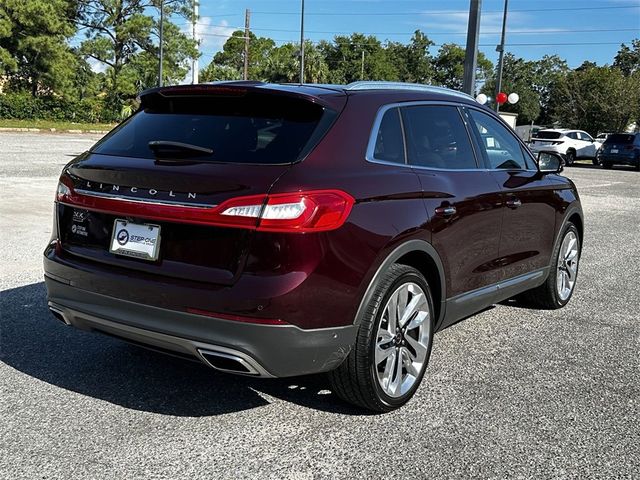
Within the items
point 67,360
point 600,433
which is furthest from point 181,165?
point 600,433

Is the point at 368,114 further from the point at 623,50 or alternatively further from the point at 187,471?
the point at 623,50

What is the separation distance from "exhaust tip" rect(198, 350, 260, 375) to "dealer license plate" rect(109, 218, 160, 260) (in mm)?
531

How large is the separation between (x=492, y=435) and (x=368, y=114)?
5.78 feet

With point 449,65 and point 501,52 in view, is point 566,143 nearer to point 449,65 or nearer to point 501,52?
point 501,52

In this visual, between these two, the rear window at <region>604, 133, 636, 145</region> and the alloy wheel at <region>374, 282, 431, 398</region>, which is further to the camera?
the rear window at <region>604, 133, 636, 145</region>

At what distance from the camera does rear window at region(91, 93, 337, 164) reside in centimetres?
317

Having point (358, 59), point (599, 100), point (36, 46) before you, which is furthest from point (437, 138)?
point (358, 59)

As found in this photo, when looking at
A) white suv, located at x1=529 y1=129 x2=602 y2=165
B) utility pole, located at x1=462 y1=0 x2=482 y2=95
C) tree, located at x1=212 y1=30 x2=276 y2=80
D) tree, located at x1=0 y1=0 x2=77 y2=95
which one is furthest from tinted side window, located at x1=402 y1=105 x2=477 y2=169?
tree, located at x1=212 y1=30 x2=276 y2=80

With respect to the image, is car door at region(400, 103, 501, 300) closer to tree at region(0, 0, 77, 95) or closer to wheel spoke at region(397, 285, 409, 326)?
wheel spoke at region(397, 285, 409, 326)

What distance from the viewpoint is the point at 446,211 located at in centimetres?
384

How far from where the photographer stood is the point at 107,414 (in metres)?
3.39

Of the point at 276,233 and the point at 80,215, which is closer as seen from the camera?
the point at 276,233

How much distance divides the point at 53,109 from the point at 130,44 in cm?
947

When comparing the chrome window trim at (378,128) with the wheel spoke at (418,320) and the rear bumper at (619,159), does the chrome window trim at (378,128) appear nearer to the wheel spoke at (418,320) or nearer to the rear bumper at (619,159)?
the wheel spoke at (418,320)
